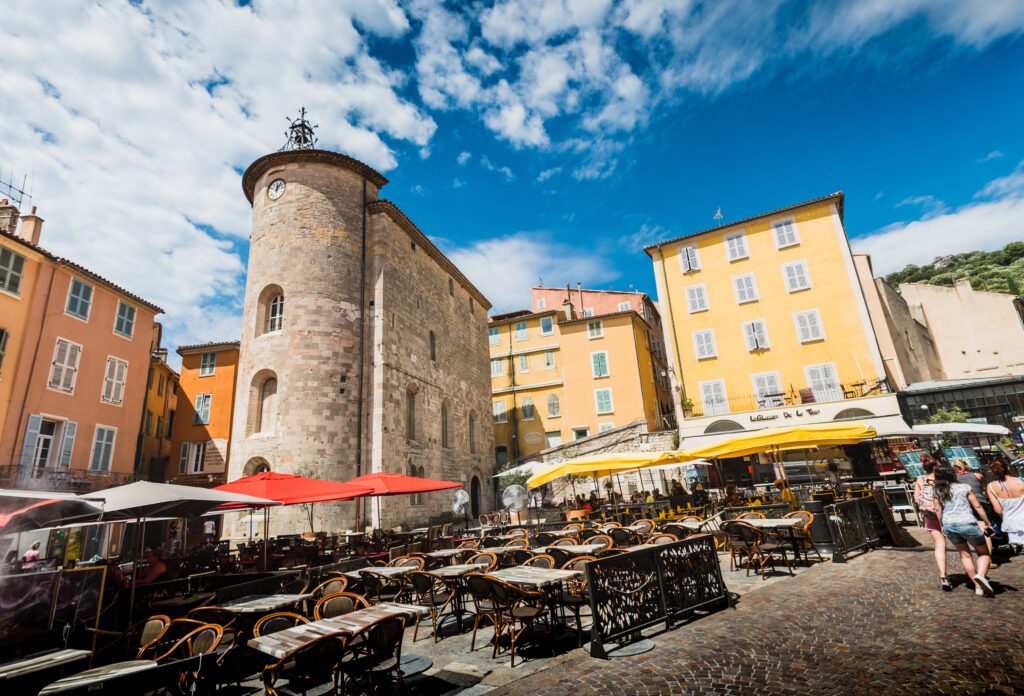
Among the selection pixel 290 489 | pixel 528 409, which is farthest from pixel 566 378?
pixel 290 489

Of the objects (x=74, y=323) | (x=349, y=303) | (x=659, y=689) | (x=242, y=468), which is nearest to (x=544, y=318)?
(x=349, y=303)

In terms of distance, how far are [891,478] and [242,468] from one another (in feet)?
65.3

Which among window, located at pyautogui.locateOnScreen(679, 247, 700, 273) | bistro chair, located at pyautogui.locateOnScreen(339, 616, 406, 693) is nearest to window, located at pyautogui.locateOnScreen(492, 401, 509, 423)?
window, located at pyautogui.locateOnScreen(679, 247, 700, 273)

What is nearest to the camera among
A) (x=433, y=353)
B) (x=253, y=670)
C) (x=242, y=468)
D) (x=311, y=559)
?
(x=253, y=670)

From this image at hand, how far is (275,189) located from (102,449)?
11.3 metres

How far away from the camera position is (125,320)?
1975cm

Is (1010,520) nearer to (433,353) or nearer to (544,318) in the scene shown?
(433,353)

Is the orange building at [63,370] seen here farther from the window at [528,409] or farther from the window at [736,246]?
the window at [736,246]

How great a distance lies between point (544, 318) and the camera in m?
32.8

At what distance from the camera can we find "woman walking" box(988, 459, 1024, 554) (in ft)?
20.0

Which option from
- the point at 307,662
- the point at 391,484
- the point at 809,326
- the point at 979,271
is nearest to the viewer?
the point at 307,662

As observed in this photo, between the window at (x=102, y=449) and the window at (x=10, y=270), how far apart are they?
5.28m

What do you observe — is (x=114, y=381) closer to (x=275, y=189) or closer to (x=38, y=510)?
(x=275, y=189)

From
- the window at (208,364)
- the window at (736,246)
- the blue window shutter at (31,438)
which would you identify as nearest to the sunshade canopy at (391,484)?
the blue window shutter at (31,438)
